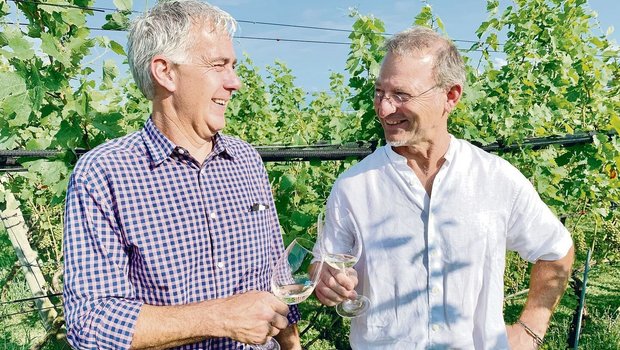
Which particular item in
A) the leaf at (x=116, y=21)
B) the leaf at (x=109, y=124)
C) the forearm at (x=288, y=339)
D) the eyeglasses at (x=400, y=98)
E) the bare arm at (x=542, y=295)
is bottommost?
the forearm at (x=288, y=339)

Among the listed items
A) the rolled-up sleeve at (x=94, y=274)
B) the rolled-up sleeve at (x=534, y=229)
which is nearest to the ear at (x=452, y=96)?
the rolled-up sleeve at (x=534, y=229)

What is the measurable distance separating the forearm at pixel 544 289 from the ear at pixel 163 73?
150 centimetres

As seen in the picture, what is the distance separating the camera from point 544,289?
2168 mm

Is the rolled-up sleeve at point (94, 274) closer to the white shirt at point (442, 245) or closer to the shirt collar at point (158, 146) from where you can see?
the shirt collar at point (158, 146)

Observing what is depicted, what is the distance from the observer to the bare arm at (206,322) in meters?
1.56

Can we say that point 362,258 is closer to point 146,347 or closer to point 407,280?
point 407,280

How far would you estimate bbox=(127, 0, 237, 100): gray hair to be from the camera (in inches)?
71.4

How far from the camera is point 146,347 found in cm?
157

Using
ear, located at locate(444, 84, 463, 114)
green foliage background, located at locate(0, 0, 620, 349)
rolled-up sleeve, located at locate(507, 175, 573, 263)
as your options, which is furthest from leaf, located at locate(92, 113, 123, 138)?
rolled-up sleeve, located at locate(507, 175, 573, 263)

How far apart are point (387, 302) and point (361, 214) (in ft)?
1.06

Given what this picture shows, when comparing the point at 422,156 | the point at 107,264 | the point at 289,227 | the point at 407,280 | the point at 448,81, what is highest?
the point at 448,81

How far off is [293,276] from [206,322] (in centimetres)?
30

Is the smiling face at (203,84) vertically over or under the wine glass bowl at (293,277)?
over

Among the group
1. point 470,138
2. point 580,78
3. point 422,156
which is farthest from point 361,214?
point 580,78
